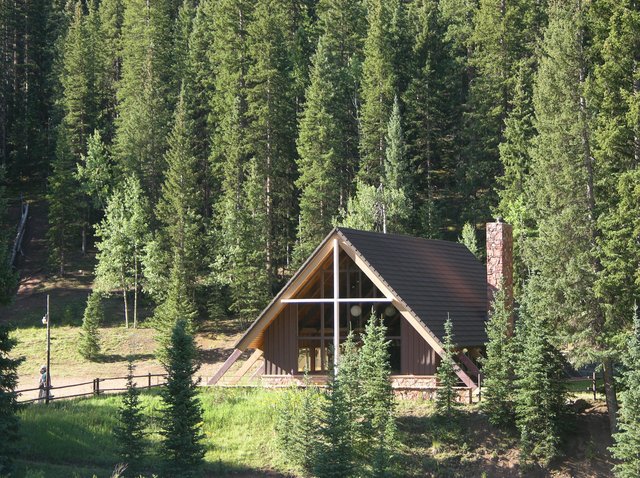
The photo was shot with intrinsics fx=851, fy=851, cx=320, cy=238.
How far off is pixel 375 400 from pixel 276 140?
33565 millimetres

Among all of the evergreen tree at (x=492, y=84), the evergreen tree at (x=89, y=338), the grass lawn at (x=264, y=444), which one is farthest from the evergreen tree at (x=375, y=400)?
the evergreen tree at (x=492, y=84)

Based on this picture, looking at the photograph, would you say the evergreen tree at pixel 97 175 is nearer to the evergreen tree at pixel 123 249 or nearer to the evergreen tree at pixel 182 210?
the evergreen tree at pixel 123 249

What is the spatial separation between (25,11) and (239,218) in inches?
1723

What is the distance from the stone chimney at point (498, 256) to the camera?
27906 millimetres

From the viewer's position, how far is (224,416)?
25953 mm

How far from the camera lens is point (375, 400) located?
2409cm

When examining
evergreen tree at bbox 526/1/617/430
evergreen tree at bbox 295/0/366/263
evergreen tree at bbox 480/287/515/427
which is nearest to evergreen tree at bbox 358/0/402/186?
evergreen tree at bbox 295/0/366/263

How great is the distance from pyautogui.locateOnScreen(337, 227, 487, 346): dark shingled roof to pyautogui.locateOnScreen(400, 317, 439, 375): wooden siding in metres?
1.00

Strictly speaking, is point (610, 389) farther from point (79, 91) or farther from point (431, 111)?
point (79, 91)

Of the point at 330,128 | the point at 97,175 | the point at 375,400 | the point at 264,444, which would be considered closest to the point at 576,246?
the point at 375,400

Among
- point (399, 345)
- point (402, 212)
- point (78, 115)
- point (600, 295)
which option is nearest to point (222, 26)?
point (78, 115)

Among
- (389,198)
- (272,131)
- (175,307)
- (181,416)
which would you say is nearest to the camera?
(181,416)

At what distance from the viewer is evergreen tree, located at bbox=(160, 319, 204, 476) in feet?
70.0

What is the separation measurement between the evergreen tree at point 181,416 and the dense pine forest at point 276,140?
56.6 ft
